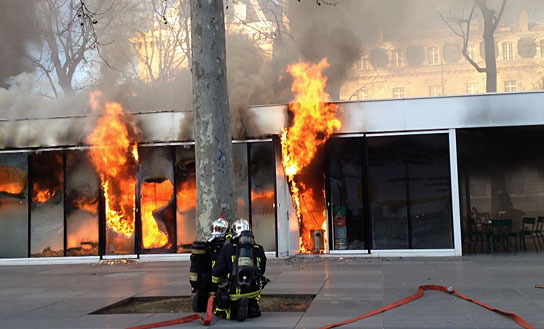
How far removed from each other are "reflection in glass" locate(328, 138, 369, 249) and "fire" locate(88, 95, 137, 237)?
5.34 m

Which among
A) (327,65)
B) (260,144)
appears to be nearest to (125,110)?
(260,144)

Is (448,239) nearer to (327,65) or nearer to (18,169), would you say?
(327,65)

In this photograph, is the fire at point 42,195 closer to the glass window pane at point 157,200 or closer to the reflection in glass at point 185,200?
the glass window pane at point 157,200

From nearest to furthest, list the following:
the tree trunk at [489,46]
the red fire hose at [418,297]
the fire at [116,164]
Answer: the red fire hose at [418,297], the fire at [116,164], the tree trunk at [489,46]

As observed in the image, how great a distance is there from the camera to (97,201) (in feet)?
49.5

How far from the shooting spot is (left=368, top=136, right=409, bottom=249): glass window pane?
45.8ft

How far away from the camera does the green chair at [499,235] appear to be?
Result: 46.3 feet

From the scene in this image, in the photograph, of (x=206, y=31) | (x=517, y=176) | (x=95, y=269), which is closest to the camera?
(x=206, y=31)

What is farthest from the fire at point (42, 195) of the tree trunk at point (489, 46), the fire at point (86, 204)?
the tree trunk at point (489, 46)

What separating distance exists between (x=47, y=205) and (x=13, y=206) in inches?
39.3

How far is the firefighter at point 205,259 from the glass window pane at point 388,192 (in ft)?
23.4

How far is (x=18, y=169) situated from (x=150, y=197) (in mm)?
3835

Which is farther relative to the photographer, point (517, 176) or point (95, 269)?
point (517, 176)

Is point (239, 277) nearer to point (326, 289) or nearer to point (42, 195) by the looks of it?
point (326, 289)
